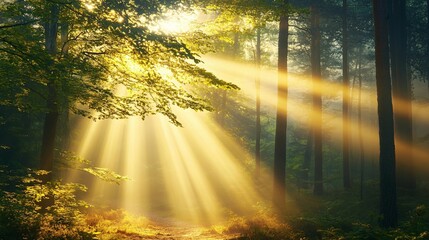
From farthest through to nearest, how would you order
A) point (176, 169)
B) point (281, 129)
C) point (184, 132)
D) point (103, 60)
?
point (184, 132), point (176, 169), point (281, 129), point (103, 60)

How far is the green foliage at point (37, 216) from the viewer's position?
7.89m

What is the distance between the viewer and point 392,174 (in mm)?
12375

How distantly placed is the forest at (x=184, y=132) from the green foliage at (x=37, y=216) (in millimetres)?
39

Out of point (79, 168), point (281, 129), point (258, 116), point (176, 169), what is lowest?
point (176, 169)

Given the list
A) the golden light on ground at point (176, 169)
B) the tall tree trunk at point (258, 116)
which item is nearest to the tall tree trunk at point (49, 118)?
the golden light on ground at point (176, 169)

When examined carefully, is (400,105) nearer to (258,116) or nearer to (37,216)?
(258,116)

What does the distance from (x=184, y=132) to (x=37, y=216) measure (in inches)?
1174

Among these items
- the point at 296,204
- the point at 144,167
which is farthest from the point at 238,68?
the point at 144,167

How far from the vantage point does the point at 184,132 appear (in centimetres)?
3834

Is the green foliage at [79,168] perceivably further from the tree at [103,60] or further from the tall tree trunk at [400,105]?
the tall tree trunk at [400,105]

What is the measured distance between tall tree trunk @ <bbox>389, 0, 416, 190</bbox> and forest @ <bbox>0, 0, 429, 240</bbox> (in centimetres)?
7

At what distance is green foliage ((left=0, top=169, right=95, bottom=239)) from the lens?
25.9 feet

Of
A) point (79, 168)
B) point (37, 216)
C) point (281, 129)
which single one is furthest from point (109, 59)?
point (281, 129)

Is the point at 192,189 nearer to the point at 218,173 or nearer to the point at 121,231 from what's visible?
the point at 218,173
